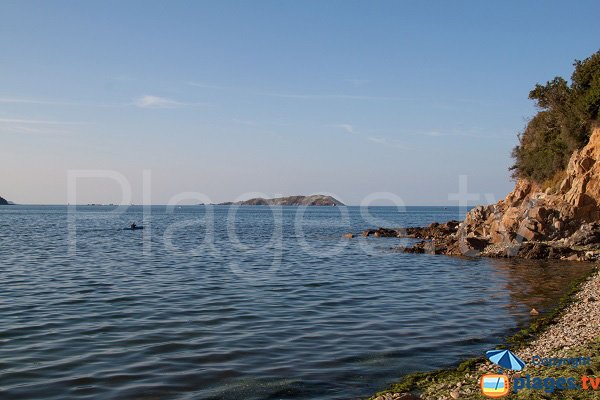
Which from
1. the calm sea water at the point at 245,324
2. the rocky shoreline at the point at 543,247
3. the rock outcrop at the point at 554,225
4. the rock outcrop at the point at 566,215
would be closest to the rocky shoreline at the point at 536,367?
the rocky shoreline at the point at 543,247

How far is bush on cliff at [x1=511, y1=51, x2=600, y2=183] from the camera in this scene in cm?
4472

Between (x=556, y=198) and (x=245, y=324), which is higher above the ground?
(x=556, y=198)

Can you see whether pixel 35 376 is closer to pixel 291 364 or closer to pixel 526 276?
pixel 291 364

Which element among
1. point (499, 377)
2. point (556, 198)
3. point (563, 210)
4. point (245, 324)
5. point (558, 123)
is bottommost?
point (245, 324)

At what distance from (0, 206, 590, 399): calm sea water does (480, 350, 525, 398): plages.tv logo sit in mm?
1487

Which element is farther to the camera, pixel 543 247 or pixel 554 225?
pixel 554 225

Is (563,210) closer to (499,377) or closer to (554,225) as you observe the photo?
(554,225)

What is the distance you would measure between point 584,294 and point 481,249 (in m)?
20.4

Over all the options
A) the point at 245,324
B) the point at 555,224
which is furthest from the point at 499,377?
the point at 555,224

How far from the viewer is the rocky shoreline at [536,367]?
33.4 ft

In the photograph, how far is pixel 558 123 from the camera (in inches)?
2040

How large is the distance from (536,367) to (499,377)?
0.95 meters

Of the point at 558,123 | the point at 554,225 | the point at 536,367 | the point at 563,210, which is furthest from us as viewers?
the point at 558,123

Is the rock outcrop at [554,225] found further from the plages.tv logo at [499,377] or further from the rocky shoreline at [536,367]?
the plages.tv logo at [499,377]
